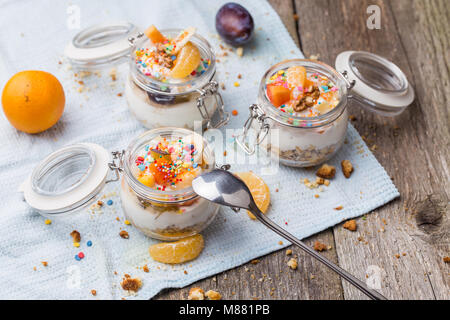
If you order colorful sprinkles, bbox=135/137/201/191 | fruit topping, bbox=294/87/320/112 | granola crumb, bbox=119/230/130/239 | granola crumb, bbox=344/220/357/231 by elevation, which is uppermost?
fruit topping, bbox=294/87/320/112

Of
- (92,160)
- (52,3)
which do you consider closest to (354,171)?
(92,160)

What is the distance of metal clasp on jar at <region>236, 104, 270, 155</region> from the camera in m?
1.46

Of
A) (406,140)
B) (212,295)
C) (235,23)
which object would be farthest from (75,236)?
(406,140)

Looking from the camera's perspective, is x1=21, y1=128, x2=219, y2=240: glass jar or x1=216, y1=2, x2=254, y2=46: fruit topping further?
x1=216, y1=2, x2=254, y2=46: fruit topping

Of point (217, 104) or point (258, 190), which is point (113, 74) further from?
point (258, 190)

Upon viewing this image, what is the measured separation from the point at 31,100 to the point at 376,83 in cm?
113

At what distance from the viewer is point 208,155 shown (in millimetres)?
1323

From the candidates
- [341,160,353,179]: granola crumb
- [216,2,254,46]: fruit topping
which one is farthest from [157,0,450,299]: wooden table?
[216,2,254,46]: fruit topping

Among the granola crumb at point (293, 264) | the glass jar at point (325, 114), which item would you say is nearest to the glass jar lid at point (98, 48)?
the glass jar at point (325, 114)

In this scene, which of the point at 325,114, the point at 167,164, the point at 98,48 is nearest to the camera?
the point at 167,164

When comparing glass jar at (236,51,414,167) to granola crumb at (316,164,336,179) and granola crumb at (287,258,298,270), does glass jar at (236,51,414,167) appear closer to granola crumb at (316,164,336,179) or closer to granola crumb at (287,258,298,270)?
granola crumb at (316,164,336,179)

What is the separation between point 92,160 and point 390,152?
93 cm

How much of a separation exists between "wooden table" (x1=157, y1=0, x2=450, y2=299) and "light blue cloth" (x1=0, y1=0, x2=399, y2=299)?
0.05 meters

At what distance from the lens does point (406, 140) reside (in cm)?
160
